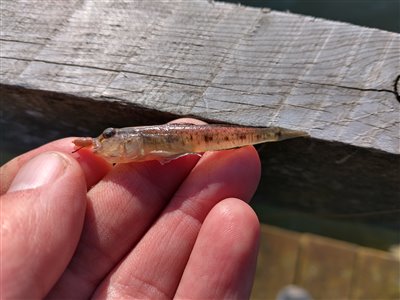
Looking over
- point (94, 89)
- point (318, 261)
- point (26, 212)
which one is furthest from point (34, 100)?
point (318, 261)

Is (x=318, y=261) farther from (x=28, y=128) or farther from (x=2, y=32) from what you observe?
(x=2, y=32)

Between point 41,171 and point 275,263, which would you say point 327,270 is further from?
point 41,171

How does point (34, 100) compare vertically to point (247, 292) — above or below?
above

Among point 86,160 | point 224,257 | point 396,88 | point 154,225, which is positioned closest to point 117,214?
point 154,225

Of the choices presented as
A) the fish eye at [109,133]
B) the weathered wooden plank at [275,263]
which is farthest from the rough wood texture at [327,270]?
the fish eye at [109,133]

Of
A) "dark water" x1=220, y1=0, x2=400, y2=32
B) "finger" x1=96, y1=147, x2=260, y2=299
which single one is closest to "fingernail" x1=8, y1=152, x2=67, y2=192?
"finger" x1=96, y1=147, x2=260, y2=299

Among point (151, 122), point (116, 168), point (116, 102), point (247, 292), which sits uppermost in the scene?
point (116, 102)

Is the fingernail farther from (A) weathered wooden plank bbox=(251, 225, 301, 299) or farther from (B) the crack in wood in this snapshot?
(A) weathered wooden plank bbox=(251, 225, 301, 299)
